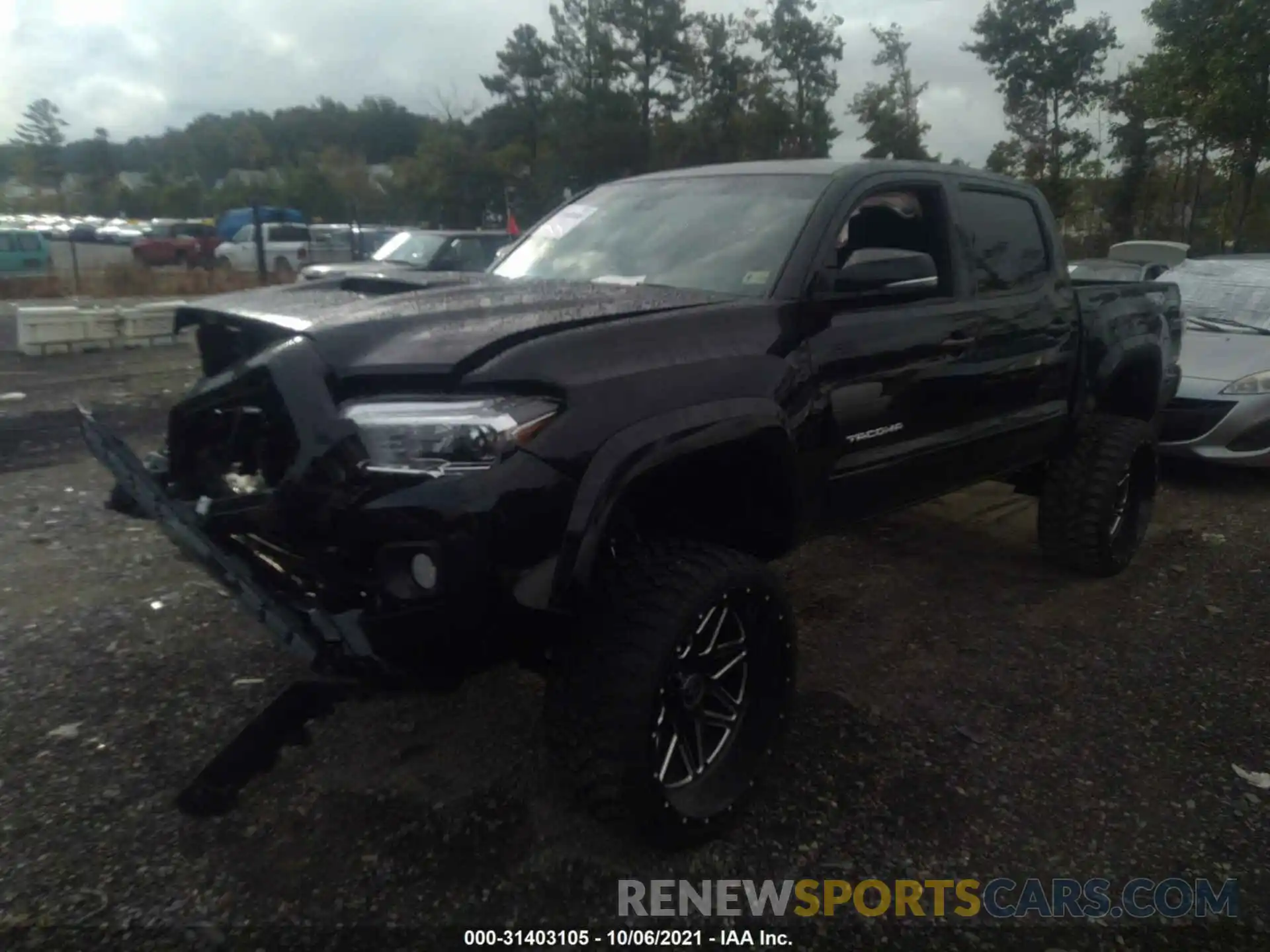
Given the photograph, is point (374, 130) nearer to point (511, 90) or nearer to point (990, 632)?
point (511, 90)

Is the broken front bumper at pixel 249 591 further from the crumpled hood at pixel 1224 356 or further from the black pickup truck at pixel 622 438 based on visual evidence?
the crumpled hood at pixel 1224 356

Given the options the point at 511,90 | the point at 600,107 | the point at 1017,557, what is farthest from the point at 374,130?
the point at 1017,557

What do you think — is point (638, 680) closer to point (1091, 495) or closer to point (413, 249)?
point (1091, 495)

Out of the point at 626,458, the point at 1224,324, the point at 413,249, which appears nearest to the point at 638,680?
the point at 626,458

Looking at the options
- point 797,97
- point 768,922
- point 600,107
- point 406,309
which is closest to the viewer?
point 768,922

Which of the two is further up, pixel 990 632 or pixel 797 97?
pixel 797 97

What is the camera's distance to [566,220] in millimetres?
4082

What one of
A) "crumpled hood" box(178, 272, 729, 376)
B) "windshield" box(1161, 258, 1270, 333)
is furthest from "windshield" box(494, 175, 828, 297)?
"windshield" box(1161, 258, 1270, 333)

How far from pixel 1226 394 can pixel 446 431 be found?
5.99 m

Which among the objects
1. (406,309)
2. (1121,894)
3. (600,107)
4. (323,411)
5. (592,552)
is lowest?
(1121,894)

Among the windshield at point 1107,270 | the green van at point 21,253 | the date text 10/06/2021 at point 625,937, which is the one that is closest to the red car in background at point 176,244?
the green van at point 21,253

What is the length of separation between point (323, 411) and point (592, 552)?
0.71m

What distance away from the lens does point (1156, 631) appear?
4.25 meters

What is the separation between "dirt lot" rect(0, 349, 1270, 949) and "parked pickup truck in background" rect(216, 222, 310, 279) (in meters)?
21.5
